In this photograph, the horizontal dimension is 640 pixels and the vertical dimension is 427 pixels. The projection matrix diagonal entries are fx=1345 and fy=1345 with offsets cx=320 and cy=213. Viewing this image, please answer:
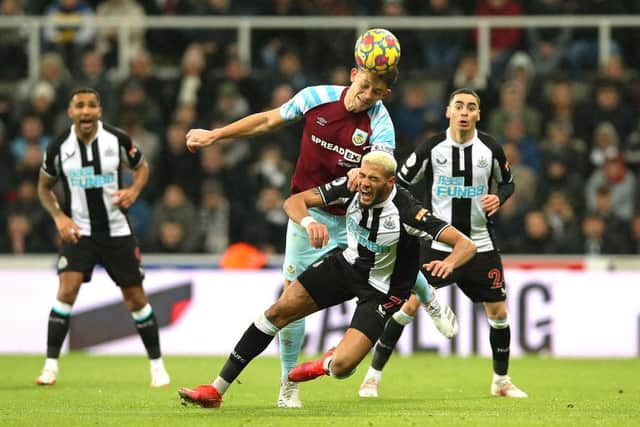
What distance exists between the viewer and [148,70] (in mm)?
19031

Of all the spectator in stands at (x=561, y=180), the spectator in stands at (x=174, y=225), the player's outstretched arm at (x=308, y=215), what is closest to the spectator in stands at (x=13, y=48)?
the spectator in stands at (x=174, y=225)

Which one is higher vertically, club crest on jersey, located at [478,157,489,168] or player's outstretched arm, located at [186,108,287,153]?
player's outstretched arm, located at [186,108,287,153]

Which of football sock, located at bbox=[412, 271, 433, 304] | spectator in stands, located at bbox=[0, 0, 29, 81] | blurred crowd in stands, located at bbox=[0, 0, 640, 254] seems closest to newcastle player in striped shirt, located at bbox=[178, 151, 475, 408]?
football sock, located at bbox=[412, 271, 433, 304]

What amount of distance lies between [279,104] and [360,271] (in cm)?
921

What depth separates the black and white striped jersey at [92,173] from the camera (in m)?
11.8

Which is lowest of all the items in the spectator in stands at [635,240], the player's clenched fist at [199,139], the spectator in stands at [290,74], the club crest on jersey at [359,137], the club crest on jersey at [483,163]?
the spectator in stands at [635,240]

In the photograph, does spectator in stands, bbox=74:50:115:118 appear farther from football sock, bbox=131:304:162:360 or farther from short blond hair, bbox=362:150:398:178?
short blond hair, bbox=362:150:398:178

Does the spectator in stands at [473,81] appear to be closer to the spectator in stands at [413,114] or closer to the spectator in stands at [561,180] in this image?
the spectator in stands at [413,114]

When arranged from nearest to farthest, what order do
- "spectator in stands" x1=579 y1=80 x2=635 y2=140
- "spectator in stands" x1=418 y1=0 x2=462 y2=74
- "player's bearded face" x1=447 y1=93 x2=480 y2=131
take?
"player's bearded face" x1=447 y1=93 x2=480 y2=131 < "spectator in stands" x1=579 y1=80 x2=635 y2=140 < "spectator in stands" x1=418 y1=0 x2=462 y2=74

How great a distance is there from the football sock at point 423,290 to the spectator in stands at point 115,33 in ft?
33.0

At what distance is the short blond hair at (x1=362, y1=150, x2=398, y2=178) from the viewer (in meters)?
8.91

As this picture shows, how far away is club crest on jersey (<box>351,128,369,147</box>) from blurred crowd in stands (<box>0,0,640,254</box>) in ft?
24.7

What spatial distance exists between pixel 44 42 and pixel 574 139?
766 centimetres

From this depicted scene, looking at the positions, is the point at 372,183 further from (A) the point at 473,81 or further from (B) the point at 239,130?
(A) the point at 473,81
